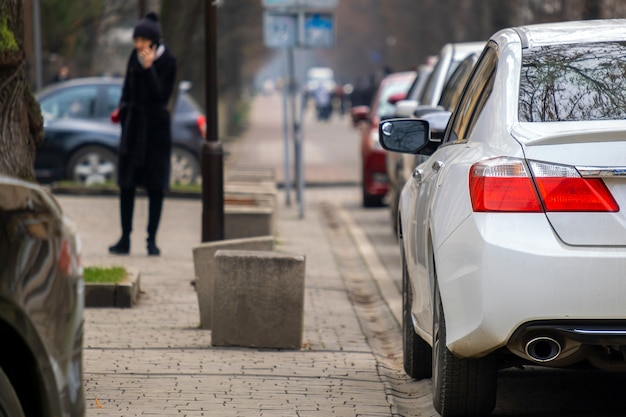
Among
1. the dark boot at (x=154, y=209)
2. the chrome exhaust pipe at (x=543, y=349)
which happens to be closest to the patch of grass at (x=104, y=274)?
the dark boot at (x=154, y=209)

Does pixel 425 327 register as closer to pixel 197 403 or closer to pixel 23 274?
pixel 197 403

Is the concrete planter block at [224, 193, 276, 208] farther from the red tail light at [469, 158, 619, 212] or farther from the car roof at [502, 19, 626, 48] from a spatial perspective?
the red tail light at [469, 158, 619, 212]

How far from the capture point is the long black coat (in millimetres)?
12094

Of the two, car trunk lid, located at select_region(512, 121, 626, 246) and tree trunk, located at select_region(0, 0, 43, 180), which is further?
tree trunk, located at select_region(0, 0, 43, 180)

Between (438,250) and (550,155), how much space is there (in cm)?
67

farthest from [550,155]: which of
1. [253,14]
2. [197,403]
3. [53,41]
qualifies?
[253,14]

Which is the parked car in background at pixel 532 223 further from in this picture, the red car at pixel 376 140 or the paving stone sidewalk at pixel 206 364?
the red car at pixel 376 140

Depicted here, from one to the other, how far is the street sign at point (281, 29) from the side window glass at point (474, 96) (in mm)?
11840

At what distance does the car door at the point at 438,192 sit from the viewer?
600cm

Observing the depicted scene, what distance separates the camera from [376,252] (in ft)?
48.6

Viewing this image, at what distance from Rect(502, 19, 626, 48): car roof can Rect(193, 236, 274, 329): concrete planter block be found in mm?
2977

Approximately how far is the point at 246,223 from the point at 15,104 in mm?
4788

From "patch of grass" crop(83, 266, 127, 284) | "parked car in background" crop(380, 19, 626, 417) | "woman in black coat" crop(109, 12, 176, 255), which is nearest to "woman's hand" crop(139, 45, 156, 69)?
"woman in black coat" crop(109, 12, 176, 255)

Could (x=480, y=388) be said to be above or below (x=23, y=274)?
below
